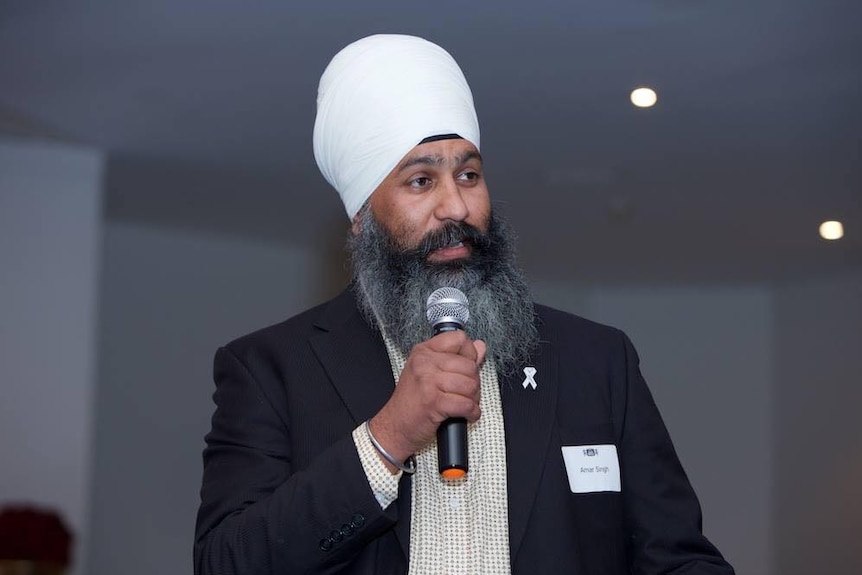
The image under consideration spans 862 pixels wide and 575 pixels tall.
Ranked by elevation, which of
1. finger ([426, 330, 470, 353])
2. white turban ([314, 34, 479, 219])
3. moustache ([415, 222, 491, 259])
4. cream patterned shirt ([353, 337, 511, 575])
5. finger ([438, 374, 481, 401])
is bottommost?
cream patterned shirt ([353, 337, 511, 575])

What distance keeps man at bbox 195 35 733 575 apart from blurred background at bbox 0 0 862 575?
2.57 meters

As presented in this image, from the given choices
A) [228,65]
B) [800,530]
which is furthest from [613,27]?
[800,530]

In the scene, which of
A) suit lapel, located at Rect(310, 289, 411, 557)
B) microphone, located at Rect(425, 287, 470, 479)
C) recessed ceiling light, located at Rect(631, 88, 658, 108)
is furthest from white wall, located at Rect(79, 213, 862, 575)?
microphone, located at Rect(425, 287, 470, 479)

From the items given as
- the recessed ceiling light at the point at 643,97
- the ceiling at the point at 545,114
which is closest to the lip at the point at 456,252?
the ceiling at the point at 545,114

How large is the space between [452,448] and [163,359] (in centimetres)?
540

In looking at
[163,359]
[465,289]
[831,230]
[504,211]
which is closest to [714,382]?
[831,230]

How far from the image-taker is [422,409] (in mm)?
1946

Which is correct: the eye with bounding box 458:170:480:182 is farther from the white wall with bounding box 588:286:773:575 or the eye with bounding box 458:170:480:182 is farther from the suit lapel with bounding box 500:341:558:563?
the white wall with bounding box 588:286:773:575

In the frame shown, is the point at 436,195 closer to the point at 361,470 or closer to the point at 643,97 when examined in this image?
the point at 361,470

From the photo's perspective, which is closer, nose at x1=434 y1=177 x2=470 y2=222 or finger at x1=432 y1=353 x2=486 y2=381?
finger at x1=432 y1=353 x2=486 y2=381

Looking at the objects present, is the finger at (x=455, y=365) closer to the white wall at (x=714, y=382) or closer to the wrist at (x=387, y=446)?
the wrist at (x=387, y=446)

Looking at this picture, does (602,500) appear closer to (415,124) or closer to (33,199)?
(415,124)

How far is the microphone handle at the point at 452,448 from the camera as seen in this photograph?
6.21 ft

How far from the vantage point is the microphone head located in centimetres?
208
